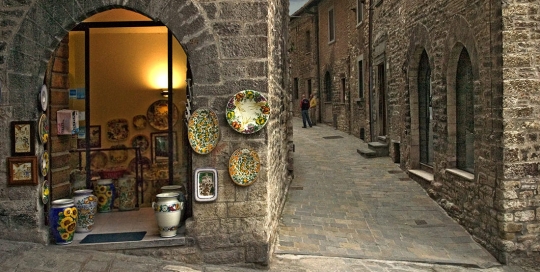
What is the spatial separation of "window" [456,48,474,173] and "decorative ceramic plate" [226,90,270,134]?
11.6 feet

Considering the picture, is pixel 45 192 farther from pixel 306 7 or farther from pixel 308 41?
pixel 308 41

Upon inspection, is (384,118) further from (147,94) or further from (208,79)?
(208,79)

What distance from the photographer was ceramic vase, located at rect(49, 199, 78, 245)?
4.75 m

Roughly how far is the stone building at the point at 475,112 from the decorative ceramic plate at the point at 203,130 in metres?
3.44

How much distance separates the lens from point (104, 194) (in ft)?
19.9

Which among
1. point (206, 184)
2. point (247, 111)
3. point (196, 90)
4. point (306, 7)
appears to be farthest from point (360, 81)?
point (206, 184)

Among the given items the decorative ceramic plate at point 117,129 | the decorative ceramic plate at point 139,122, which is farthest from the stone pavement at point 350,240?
the decorative ceramic plate at point 139,122

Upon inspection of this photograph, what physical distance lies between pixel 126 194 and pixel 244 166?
218 centimetres

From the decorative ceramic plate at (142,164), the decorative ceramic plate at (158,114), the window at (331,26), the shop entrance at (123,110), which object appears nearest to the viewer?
the shop entrance at (123,110)

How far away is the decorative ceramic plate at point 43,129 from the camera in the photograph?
4.86 m

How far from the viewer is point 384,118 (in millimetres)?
12719

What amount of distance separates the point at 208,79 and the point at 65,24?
1561mm

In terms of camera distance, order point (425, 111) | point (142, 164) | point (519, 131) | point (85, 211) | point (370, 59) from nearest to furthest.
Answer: point (85, 211)
point (519, 131)
point (142, 164)
point (425, 111)
point (370, 59)

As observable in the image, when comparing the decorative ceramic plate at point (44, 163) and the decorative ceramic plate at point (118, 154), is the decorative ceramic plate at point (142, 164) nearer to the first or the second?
the decorative ceramic plate at point (118, 154)
